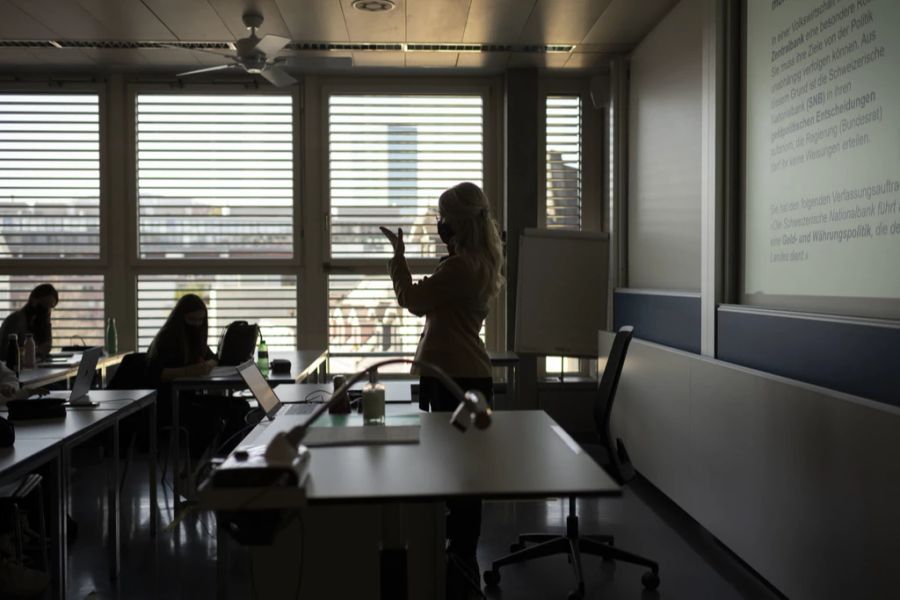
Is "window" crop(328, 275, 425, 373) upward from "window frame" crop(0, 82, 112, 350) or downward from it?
downward

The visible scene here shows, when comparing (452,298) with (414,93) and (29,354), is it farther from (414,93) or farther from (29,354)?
(414,93)

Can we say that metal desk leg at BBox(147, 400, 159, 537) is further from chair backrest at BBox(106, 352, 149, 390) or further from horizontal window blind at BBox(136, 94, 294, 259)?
horizontal window blind at BBox(136, 94, 294, 259)

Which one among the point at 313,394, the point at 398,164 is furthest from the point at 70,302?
the point at 313,394

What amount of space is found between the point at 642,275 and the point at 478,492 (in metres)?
4.38

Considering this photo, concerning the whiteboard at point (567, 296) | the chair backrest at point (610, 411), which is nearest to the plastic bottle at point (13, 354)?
the chair backrest at point (610, 411)

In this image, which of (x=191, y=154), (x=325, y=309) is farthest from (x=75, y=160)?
(x=325, y=309)

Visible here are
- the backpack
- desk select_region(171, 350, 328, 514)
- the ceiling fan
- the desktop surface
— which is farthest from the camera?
the backpack

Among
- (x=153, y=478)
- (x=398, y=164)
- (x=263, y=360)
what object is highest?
(x=398, y=164)

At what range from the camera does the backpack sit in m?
5.75

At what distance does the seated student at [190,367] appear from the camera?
194 inches

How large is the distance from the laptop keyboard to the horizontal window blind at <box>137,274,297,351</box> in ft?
12.7

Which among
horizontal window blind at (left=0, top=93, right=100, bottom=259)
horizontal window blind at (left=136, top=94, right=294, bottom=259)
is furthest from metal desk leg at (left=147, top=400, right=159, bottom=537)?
horizontal window blind at (left=0, top=93, right=100, bottom=259)

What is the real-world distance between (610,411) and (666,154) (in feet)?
8.11

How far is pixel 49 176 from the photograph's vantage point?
7.02 meters
